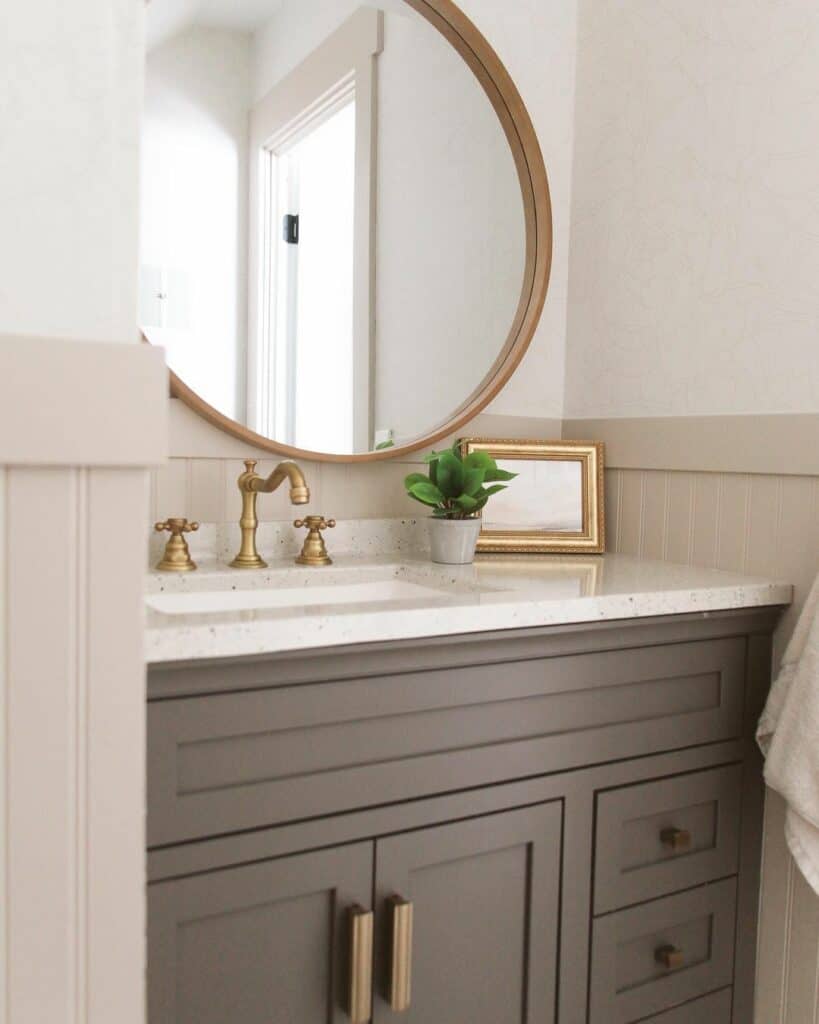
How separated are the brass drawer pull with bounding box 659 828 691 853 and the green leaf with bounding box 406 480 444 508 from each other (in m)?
0.59

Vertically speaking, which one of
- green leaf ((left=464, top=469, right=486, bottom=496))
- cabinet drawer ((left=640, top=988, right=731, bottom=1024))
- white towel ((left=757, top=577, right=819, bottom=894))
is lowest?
cabinet drawer ((left=640, top=988, right=731, bottom=1024))

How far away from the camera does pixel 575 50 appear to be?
1816mm

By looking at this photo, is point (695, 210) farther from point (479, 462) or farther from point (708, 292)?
→ point (479, 462)

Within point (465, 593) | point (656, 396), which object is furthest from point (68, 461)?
point (656, 396)

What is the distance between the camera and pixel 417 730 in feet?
3.74

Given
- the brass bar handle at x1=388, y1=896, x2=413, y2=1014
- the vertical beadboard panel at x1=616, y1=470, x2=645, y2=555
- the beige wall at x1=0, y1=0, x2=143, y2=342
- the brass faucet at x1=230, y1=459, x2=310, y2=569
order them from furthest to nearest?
the vertical beadboard panel at x1=616, y1=470, x2=645, y2=555, the brass faucet at x1=230, y1=459, x2=310, y2=569, the brass bar handle at x1=388, y1=896, x2=413, y2=1014, the beige wall at x1=0, y1=0, x2=143, y2=342

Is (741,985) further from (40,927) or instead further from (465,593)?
(40,927)

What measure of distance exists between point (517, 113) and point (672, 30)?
289mm

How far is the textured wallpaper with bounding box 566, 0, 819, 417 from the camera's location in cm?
140

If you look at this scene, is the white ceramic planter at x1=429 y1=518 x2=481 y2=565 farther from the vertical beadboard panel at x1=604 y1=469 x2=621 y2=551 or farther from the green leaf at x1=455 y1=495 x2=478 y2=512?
→ the vertical beadboard panel at x1=604 y1=469 x2=621 y2=551

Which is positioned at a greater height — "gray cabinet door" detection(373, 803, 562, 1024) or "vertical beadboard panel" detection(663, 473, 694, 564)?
"vertical beadboard panel" detection(663, 473, 694, 564)

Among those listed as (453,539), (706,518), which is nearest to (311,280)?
(453,539)

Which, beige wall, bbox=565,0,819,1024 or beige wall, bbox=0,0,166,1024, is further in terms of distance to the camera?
beige wall, bbox=565,0,819,1024

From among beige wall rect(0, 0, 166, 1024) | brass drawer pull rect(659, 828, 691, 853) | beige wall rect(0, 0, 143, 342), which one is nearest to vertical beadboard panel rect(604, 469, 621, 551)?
brass drawer pull rect(659, 828, 691, 853)
